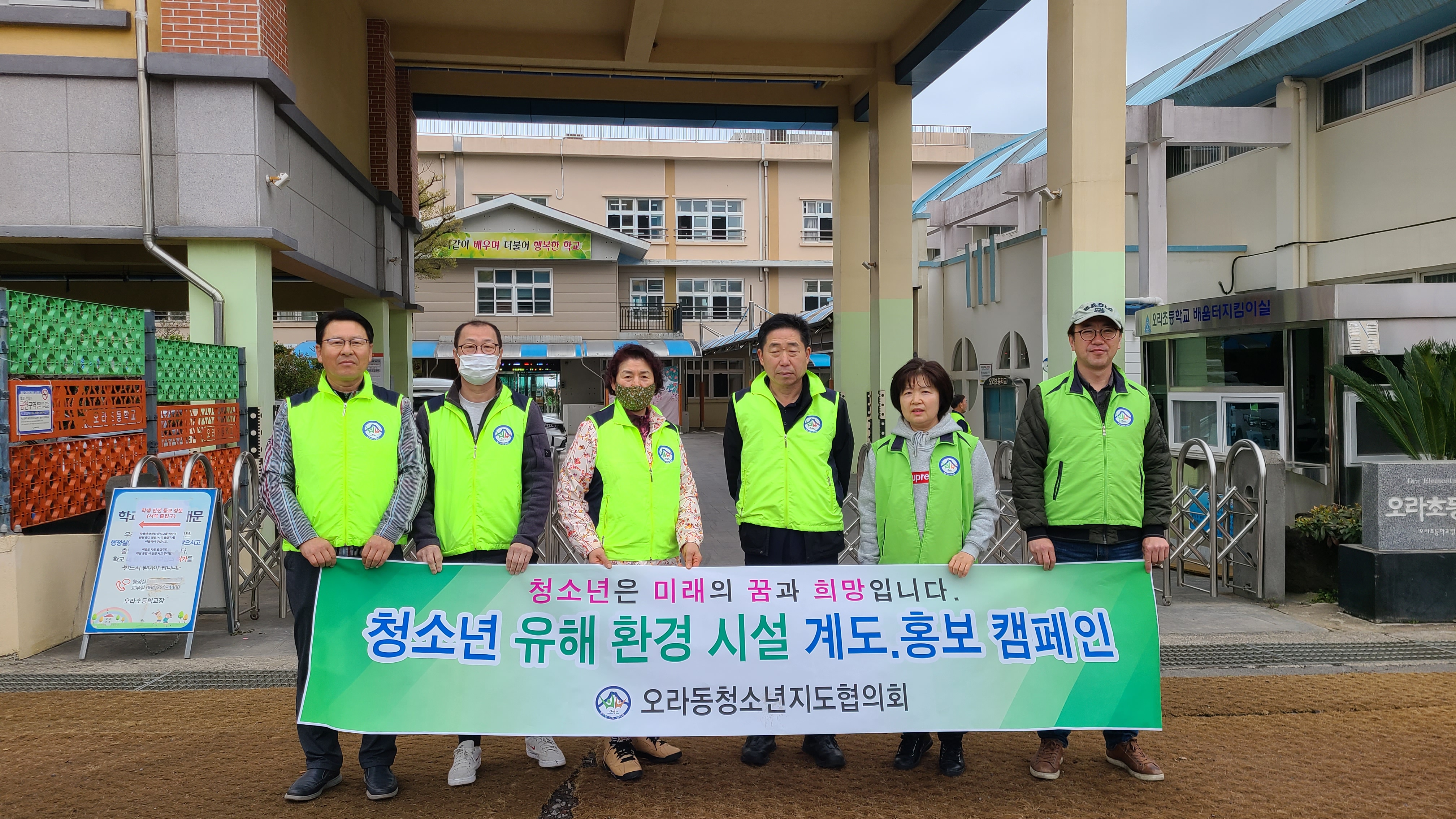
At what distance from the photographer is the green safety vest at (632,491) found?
409cm

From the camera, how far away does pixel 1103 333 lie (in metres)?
4.15

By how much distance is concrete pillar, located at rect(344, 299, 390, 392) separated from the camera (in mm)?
15742

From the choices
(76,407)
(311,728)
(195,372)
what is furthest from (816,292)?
(311,728)

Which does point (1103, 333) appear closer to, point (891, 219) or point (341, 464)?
point (341, 464)

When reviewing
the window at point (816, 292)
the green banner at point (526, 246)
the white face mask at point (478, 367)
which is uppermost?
the green banner at point (526, 246)

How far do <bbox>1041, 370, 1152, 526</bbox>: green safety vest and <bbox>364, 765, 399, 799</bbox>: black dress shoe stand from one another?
303 cm

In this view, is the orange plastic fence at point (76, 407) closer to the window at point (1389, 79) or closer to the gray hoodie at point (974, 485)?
the gray hoodie at point (974, 485)

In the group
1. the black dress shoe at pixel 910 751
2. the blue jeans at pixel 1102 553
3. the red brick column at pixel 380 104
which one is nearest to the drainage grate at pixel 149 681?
the black dress shoe at pixel 910 751

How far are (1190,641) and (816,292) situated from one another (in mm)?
32431

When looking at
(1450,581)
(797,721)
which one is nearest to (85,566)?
(797,721)

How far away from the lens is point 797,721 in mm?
3896

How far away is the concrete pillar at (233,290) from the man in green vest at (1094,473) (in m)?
8.00

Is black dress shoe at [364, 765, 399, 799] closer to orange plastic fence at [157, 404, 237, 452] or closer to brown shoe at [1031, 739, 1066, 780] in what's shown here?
brown shoe at [1031, 739, 1066, 780]

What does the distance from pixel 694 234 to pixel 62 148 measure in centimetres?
2881
